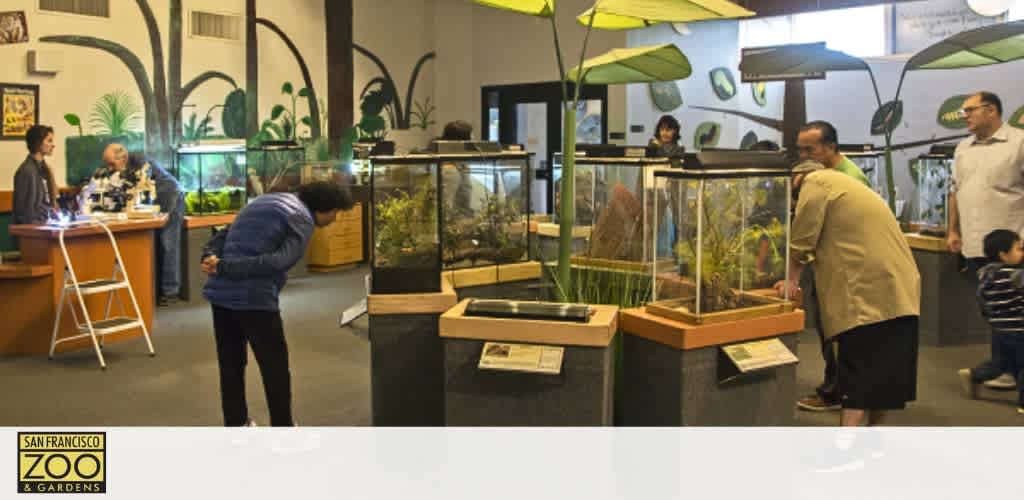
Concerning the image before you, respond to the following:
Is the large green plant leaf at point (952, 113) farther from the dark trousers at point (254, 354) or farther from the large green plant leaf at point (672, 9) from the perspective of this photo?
the dark trousers at point (254, 354)

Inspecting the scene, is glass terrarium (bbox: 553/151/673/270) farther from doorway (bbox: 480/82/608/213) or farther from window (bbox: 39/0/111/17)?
doorway (bbox: 480/82/608/213)

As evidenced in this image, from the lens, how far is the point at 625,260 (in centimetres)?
482

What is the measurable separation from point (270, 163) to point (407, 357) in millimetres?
7308

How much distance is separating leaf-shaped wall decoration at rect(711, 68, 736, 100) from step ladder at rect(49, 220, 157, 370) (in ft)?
24.8

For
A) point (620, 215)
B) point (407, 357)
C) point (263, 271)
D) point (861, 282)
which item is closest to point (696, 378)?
point (861, 282)

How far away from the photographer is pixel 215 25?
1059cm

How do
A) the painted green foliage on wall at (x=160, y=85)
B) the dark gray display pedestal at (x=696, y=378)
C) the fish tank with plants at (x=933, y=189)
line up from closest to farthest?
the dark gray display pedestal at (x=696, y=378), the fish tank with plants at (x=933, y=189), the painted green foliage on wall at (x=160, y=85)

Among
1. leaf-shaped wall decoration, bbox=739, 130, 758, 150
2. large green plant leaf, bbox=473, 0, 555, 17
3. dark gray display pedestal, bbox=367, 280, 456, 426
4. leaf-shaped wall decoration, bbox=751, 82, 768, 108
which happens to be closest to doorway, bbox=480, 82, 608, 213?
leaf-shaped wall decoration, bbox=739, 130, 758, 150

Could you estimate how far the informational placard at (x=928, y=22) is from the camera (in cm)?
1055

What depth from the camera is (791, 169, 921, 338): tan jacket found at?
4148 mm

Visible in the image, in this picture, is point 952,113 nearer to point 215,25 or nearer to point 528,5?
point 528,5

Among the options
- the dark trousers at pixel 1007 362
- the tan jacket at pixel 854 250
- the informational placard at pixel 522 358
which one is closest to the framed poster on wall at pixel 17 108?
the informational placard at pixel 522 358

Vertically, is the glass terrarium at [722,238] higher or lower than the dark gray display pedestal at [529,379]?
higher

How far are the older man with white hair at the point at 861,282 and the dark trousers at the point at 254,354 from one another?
229 cm
